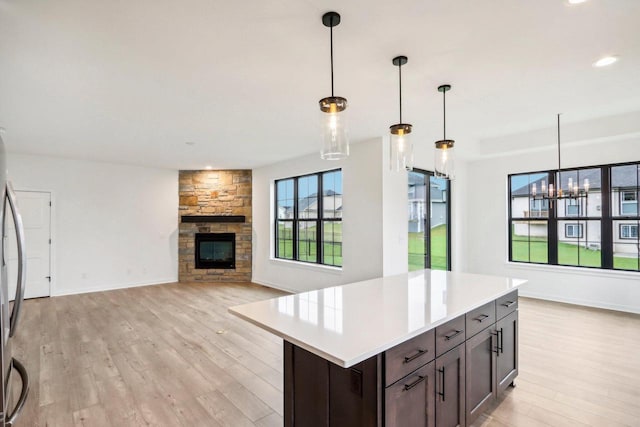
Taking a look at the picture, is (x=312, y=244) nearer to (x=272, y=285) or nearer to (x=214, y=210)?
(x=272, y=285)

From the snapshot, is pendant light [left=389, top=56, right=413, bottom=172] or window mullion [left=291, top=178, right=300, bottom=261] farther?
window mullion [left=291, top=178, right=300, bottom=261]

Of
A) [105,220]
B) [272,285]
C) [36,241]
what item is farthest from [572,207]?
[36,241]

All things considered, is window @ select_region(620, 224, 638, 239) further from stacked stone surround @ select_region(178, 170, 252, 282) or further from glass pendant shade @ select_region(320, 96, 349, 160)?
stacked stone surround @ select_region(178, 170, 252, 282)

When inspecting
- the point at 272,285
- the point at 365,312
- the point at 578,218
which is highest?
the point at 578,218

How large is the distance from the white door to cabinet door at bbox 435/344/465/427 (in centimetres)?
698

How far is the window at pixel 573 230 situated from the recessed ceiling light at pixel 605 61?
11.4 feet

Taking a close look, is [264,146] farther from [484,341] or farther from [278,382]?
[484,341]

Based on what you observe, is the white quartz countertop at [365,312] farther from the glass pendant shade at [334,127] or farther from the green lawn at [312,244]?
the green lawn at [312,244]

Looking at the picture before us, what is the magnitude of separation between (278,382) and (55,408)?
1659mm

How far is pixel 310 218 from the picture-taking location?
6250 millimetres

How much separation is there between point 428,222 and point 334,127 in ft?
13.7

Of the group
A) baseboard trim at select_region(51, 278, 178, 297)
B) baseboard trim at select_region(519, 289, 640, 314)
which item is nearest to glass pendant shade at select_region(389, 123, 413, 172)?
baseboard trim at select_region(519, 289, 640, 314)

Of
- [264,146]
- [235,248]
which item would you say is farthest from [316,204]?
[235,248]

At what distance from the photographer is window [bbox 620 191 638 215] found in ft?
15.4
